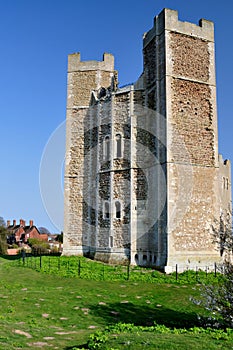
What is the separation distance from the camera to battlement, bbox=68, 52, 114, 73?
26.9 meters

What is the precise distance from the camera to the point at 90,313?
431 inches

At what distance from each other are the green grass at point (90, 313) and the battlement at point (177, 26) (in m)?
14.3

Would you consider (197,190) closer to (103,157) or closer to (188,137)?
(188,137)

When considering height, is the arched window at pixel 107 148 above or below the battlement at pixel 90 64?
below

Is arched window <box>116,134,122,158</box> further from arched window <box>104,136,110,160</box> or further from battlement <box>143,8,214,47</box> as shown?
battlement <box>143,8,214,47</box>

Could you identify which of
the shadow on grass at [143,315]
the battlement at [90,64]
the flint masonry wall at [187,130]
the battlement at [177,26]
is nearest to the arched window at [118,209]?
the flint masonry wall at [187,130]

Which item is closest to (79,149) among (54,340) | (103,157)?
(103,157)

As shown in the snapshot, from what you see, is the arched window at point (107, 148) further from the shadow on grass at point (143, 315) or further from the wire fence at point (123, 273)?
the shadow on grass at point (143, 315)

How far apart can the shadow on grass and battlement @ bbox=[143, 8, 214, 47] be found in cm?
1568

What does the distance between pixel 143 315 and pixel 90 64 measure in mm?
20278

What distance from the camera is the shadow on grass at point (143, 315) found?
10.4 metres

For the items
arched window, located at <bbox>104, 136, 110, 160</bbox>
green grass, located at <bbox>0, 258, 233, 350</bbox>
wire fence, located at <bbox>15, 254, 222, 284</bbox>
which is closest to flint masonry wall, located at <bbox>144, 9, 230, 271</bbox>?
wire fence, located at <bbox>15, 254, 222, 284</bbox>

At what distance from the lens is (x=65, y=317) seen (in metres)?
10.5

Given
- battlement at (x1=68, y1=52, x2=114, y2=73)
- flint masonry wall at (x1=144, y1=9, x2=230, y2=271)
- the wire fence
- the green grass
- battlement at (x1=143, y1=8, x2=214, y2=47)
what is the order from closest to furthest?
the green grass
the wire fence
flint masonry wall at (x1=144, y1=9, x2=230, y2=271)
battlement at (x1=143, y1=8, x2=214, y2=47)
battlement at (x1=68, y1=52, x2=114, y2=73)
